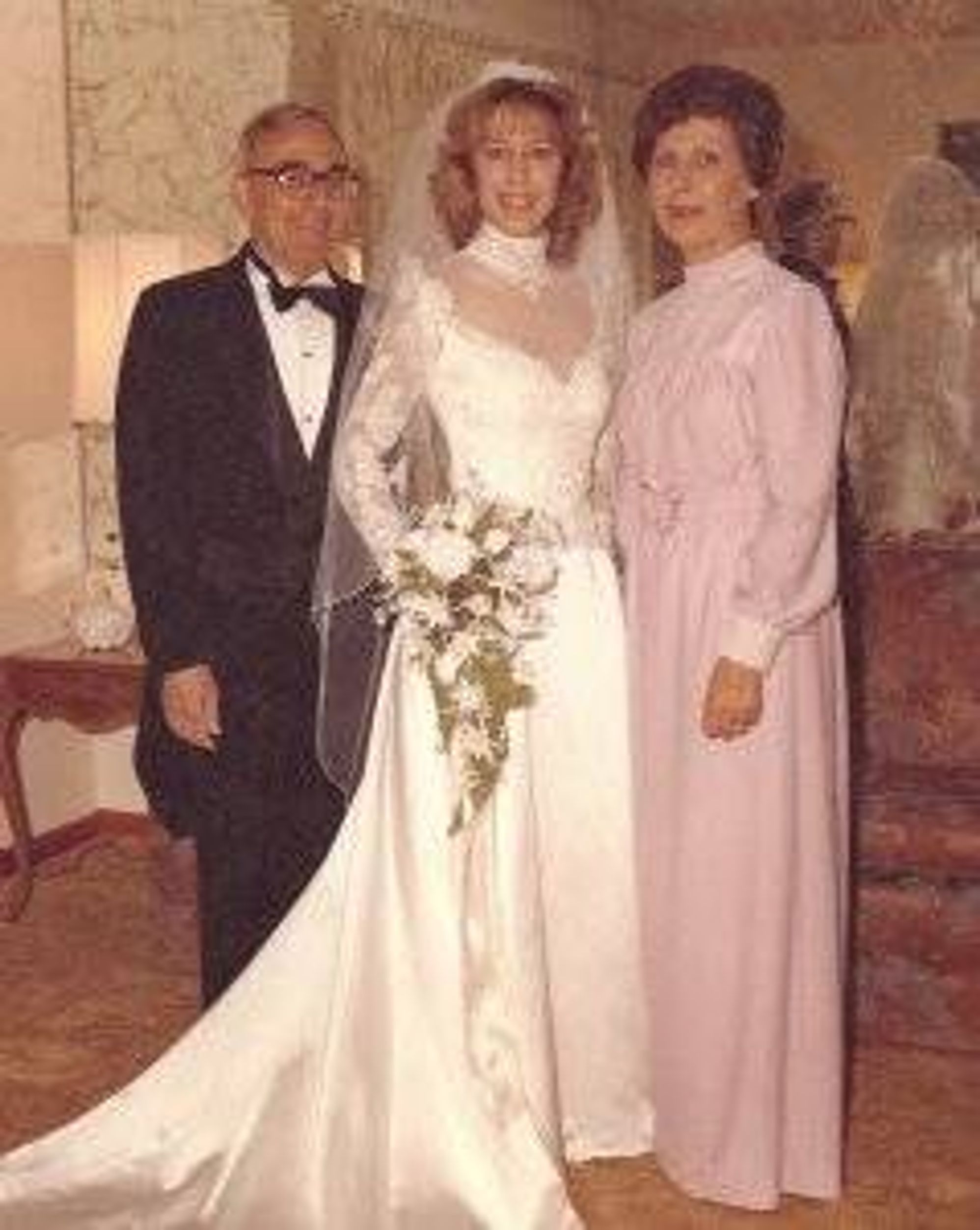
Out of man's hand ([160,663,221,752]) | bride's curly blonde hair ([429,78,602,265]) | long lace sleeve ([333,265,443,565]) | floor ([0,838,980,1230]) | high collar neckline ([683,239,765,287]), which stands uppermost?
bride's curly blonde hair ([429,78,602,265])

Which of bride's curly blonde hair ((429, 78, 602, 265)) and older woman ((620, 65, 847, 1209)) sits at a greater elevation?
bride's curly blonde hair ((429, 78, 602, 265))

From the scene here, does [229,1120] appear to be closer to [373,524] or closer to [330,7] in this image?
[373,524]

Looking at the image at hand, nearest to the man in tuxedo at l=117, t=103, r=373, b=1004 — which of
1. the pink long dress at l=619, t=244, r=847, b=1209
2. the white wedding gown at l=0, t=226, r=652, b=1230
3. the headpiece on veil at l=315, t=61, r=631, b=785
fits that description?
the headpiece on veil at l=315, t=61, r=631, b=785

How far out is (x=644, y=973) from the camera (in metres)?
3.44

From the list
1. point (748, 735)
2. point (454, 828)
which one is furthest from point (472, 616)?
point (748, 735)

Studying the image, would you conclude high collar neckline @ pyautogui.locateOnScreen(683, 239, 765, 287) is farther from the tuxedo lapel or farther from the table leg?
the table leg

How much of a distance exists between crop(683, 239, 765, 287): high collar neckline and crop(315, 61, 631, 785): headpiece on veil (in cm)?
24

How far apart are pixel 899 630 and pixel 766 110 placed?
141cm

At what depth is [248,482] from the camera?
3543 mm

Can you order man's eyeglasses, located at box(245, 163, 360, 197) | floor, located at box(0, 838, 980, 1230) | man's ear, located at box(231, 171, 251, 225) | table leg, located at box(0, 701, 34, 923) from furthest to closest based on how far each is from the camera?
table leg, located at box(0, 701, 34, 923) < man's ear, located at box(231, 171, 251, 225) < man's eyeglasses, located at box(245, 163, 360, 197) < floor, located at box(0, 838, 980, 1230)

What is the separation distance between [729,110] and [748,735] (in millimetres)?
1094

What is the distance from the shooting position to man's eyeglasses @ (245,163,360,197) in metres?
3.55

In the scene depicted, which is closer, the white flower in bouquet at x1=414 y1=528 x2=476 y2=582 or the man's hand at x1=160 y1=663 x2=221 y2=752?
the white flower in bouquet at x1=414 y1=528 x2=476 y2=582

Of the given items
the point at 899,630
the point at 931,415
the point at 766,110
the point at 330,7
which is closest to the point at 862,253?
the point at 330,7
